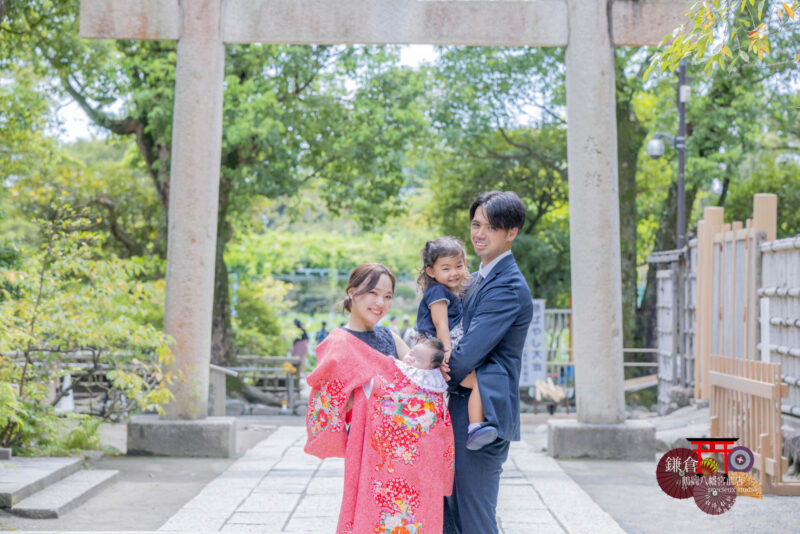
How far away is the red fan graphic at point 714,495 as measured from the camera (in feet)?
19.5

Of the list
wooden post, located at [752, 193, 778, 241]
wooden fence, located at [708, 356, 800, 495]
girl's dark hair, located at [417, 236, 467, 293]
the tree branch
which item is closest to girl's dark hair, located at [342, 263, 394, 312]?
girl's dark hair, located at [417, 236, 467, 293]

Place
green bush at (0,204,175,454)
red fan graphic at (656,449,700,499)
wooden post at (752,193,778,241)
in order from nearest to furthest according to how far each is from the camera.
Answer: red fan graphic at (656,449,700,499)
green bush at (0,204,175,454)
wooden post at (752,193,778,241)

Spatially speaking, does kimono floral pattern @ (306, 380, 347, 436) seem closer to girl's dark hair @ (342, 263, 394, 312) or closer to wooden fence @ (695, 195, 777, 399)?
girl's dark hair @ (342, 263, 394, 312)

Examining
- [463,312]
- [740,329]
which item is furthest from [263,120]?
[463,312]

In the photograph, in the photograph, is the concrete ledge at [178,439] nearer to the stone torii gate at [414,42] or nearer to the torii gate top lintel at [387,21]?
the stone torii gate at [414,42]

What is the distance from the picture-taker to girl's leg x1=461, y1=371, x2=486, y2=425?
3.64m

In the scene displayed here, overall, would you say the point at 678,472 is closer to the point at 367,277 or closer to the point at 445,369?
the point at 445,369

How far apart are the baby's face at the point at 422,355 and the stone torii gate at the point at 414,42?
5.39 metres

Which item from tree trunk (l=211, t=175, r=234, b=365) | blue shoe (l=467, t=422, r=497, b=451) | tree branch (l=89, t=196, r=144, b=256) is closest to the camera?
blue shoe (l=467, t=422, r=497, b=451)

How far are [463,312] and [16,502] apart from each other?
383cm

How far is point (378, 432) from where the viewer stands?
3.71 meters

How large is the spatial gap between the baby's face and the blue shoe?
294 mm

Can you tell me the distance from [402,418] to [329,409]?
313 millimetres

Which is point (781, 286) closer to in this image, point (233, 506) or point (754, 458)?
point (754, 458)
